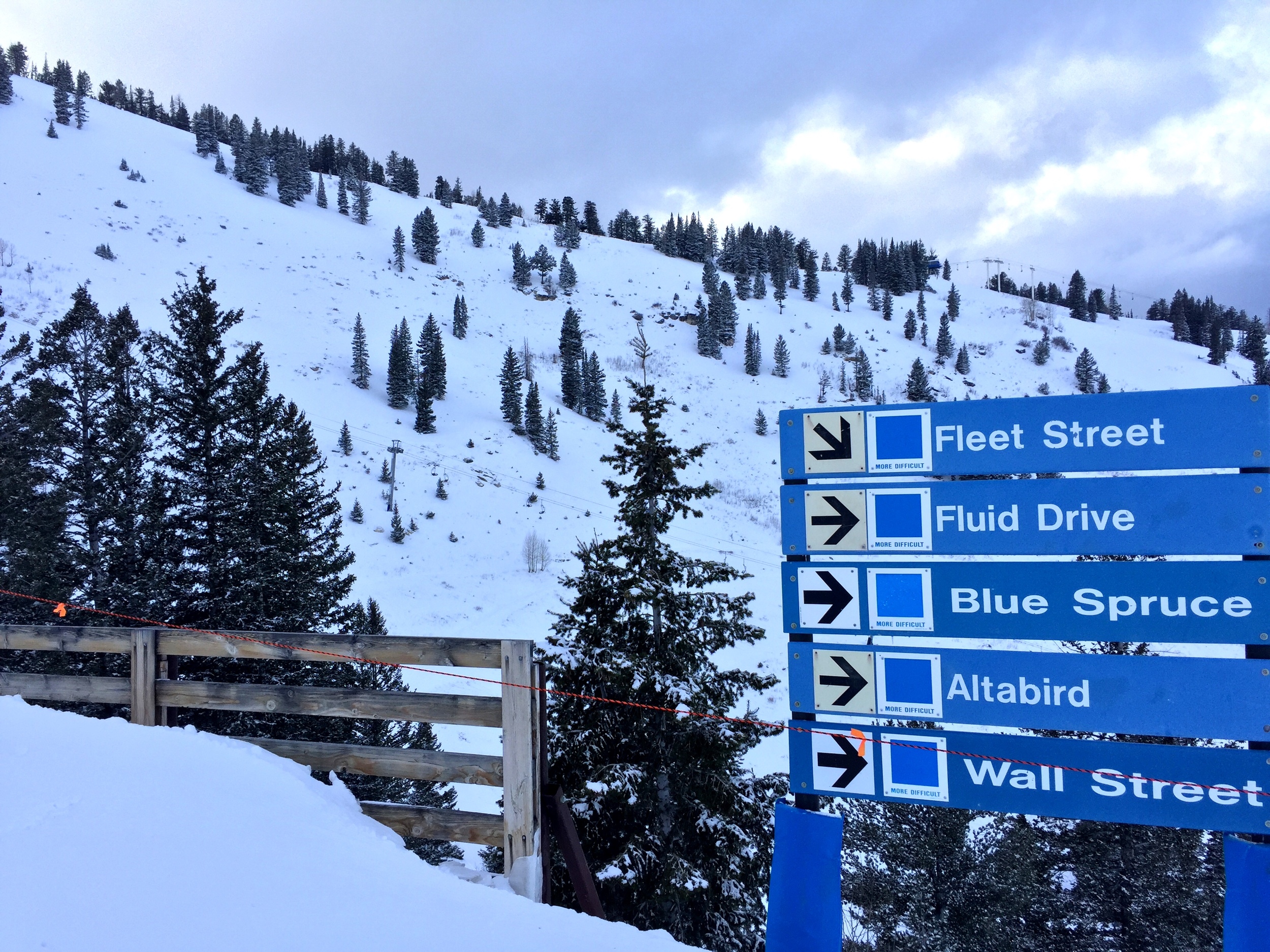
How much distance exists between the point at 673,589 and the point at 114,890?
743 centimetres

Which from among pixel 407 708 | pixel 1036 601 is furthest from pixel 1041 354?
pixel 407 708

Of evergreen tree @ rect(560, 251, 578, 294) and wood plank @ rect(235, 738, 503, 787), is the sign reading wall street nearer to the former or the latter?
wood plank @ rect(235, 738, 503, 787)

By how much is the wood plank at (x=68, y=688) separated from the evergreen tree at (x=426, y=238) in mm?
86142

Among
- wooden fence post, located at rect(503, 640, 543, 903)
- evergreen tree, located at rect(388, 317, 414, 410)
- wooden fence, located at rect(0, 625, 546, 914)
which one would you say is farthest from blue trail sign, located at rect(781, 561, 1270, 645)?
evergreen tree, located at rect(388, 317, 414, 410)

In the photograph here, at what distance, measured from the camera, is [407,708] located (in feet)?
12.6

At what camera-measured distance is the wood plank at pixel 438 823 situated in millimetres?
3691

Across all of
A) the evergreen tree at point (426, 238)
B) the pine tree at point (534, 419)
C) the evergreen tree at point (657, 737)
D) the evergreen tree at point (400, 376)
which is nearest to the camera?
the evergreen tree at point (657, 737)

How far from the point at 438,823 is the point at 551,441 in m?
46.5

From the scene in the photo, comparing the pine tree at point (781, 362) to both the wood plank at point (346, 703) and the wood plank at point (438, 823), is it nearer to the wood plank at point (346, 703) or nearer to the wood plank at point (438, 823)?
the wood plank at point (346, 703)

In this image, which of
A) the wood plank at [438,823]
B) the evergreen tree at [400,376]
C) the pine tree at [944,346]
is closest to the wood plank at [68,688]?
the wood plank at [438,823]

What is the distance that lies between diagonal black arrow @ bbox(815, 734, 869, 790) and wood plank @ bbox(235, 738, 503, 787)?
5.63 ft

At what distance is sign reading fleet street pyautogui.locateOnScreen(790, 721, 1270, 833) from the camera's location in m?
3.02

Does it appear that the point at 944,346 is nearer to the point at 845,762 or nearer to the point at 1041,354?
the point at 1041,354

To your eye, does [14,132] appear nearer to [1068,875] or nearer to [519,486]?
[519,486]
